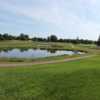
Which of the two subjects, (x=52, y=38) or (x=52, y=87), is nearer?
(x=52, y=87)

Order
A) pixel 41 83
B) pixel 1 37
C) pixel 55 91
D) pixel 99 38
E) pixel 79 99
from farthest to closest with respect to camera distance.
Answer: pixel 1 37, pixel 99 38, pixel 41 83, pixel 55 91, pixel 79 99

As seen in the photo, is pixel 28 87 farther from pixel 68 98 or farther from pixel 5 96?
pixel 68 98

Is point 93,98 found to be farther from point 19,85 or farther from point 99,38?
point 99,38

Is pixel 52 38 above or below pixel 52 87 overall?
above

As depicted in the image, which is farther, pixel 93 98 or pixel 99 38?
pixel 99 38

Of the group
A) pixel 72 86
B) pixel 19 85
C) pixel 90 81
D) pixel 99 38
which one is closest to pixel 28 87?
pixel 19 85

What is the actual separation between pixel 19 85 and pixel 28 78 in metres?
1.87

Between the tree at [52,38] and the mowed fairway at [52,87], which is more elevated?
the tree at [52,38]

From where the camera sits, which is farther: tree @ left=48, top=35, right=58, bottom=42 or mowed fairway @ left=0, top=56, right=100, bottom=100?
tree @ left=48, top=35, right=58, bottom=42

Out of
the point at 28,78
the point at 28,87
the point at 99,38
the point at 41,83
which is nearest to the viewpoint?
the point at 28,87

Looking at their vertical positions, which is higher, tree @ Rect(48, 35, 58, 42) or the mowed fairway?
tree @ Rect(48, 35, 58, 42)

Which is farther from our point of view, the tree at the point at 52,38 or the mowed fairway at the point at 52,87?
the tree at the point at 52,38

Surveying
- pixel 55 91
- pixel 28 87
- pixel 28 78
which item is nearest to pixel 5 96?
pixel 28 87

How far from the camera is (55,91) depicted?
36.4ft
